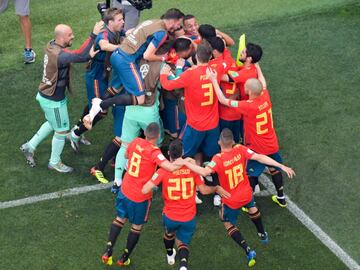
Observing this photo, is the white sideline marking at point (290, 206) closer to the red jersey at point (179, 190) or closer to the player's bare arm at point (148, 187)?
the red jersey at point (179, 190)

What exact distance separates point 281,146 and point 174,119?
1.89m

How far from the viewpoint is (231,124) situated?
376 inches

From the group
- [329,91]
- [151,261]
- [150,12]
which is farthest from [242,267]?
[150,12]

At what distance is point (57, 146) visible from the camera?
10.0 meters

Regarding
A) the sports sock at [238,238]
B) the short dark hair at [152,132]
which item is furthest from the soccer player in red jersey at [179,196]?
the sports sock at [238,238]

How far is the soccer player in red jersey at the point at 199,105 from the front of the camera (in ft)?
28.9

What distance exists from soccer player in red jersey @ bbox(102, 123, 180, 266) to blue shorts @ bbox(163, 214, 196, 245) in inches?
13.5

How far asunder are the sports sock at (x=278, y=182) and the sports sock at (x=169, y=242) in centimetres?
185

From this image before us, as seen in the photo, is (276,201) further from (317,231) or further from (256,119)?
(256,119)

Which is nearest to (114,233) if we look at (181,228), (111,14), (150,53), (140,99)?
(181,228)

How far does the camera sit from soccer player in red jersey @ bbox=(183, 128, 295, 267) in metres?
7.95

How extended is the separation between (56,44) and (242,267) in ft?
13.3

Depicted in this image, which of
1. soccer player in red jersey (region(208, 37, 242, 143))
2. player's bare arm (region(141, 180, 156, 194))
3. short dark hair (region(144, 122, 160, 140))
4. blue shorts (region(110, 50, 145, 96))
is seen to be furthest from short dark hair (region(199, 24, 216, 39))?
player's bare arm (region(141, 180, 156, 194))

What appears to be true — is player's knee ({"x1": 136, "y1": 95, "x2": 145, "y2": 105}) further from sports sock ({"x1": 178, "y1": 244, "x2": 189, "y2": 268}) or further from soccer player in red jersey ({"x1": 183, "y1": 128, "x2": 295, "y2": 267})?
sports sock ({"x1": 178, "y1": 244, "x2": 189, "y2": 268})
